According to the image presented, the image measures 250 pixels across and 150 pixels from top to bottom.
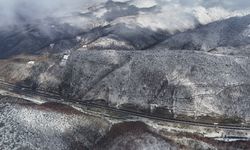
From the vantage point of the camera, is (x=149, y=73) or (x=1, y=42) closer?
(x=149, y=73)

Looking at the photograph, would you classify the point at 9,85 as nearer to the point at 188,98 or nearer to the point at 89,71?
the point at 89,71

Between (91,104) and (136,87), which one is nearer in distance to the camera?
(91,104)

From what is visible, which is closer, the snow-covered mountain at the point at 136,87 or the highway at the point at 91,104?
the snow-covered mountain at the point at 136,87

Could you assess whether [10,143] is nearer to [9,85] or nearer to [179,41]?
[9,85]

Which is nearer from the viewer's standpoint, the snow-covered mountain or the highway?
the snow-covered mountain

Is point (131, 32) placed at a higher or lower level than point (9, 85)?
lower

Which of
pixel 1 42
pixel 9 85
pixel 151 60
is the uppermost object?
pixel 151 60

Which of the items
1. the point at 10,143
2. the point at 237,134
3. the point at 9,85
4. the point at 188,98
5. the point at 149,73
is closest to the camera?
the point at 10,143

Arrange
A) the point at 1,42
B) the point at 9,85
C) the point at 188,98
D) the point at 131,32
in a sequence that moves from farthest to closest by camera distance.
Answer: the point at 1,42 < the point at 131,32 < the point at 9,85 < the point at 188,98

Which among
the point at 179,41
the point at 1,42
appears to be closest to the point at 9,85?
the point at 179,41

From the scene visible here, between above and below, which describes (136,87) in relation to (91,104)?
above
